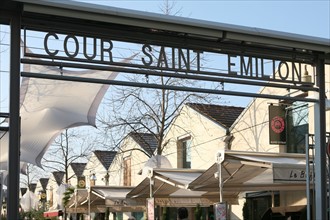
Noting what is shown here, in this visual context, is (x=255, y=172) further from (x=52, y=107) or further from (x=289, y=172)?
(x=52, y=107)

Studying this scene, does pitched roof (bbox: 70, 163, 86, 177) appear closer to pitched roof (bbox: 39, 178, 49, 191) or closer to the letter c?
pitched roof (bbox: 39, 178, 49, 191)

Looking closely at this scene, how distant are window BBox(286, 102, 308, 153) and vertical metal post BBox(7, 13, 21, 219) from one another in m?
12.5

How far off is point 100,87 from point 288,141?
7140 mm

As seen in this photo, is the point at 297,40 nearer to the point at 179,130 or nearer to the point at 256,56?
the point at 256,56

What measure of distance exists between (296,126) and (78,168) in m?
34.3

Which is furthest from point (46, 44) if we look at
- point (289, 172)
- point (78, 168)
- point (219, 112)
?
point (78, 168)

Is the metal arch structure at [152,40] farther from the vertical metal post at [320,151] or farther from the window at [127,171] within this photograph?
the window at [127,171]

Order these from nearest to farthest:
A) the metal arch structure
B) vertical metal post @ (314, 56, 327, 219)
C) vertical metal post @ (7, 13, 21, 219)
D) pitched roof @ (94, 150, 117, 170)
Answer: vertical metal post @ (7, 13, 21, 219)
the metal arch structure
vertical metal post @ (314, 56, 327, 219)
pitched roof @ (94, 150, 117, 170)

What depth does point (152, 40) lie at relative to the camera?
286 inches

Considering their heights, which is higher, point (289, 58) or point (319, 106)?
point (289, 58)

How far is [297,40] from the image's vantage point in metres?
7.69

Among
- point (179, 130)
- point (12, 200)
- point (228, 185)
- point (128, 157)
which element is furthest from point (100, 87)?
point (128, 157)

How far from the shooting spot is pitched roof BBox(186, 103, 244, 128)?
897 inches

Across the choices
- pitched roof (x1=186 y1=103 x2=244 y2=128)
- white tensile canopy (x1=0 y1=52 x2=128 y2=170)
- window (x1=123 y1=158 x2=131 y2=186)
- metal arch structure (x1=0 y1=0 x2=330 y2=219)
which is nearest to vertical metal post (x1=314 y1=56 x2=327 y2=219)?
metal arch structure (x1=0 y1=0 x2=330 y2=219)
